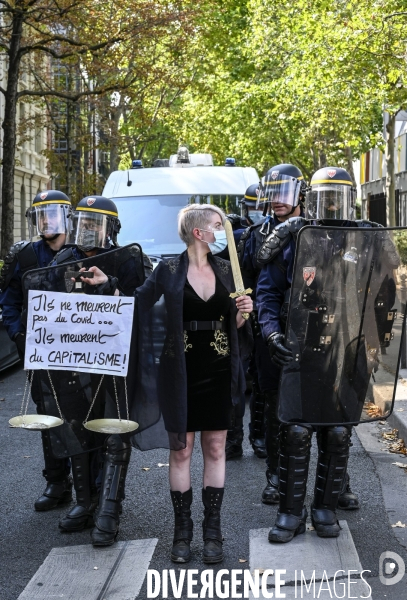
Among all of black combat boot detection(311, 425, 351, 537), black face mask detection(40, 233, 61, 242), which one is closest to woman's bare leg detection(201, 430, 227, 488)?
black combat boot detection(311, 425, 351, 537)

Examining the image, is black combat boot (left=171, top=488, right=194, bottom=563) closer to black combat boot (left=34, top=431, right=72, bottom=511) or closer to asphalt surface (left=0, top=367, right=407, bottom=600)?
asphalt surface (left=0, top=367, right=407, bottom=600)

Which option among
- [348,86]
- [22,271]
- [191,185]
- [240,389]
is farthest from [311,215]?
[348,86]

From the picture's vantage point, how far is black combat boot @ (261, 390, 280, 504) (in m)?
5.77

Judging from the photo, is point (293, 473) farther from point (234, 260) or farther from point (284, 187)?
point (284, 187)

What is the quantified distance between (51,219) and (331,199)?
5.73 feet

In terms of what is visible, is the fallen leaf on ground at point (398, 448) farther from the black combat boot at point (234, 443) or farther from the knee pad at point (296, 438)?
the knee pad at point (296, 438)

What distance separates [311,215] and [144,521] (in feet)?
6.44

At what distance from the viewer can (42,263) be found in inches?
235

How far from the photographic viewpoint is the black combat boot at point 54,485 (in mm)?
5836

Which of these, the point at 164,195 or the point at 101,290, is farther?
the point at 164,195

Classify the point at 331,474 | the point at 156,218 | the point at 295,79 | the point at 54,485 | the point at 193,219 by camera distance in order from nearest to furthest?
1. the point at 193,219
2. the point at 331,474
3. the point at 54,485
4. the point at 156,218
5. the point at 295,79

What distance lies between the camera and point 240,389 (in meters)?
5.00

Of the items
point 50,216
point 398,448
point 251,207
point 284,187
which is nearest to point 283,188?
point 284,187

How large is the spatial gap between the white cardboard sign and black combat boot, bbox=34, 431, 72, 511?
794mm
